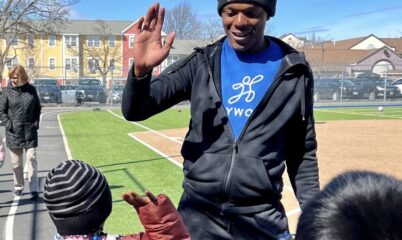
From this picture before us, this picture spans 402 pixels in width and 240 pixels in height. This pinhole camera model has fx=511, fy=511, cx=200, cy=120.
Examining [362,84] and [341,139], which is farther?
[362,84]

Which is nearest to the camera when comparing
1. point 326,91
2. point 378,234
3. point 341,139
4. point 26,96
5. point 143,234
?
point 378,234

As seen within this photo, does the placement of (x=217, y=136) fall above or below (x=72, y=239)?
above

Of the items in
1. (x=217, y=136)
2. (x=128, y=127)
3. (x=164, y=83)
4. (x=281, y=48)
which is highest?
(x=281, y=48)

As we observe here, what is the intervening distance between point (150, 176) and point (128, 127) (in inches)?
416

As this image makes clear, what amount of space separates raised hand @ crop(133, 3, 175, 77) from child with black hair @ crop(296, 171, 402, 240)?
3.57ft

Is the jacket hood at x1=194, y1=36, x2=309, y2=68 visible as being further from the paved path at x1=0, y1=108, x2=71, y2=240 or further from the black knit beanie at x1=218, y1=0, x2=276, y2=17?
the paved path at x1=0, y1=108, x2=71, y2=240

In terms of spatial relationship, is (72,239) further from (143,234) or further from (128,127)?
(128,127)

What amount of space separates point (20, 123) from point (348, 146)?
908 cm

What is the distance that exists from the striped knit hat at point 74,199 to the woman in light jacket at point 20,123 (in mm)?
5897

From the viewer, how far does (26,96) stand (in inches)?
302

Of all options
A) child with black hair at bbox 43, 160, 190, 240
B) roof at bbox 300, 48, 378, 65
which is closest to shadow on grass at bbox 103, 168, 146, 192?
child with black hair at bbox 43, 160, 190, 240

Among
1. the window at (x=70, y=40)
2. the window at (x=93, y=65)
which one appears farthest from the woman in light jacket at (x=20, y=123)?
the window at (x=70, y=40)

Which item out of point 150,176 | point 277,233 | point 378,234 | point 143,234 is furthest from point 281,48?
point 150,176

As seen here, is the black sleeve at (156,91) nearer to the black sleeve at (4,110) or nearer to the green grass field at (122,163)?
the green grass field at (122,163)
